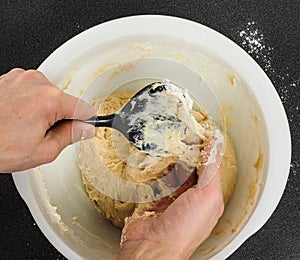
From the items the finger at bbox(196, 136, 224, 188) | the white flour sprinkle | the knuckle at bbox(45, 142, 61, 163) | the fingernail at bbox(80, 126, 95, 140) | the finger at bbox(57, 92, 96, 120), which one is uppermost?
the white flour sprinkle

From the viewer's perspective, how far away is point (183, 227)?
2.96ft

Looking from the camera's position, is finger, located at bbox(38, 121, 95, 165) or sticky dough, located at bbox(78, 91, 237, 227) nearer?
finger, located at bbox(38, 121, 95, 165)

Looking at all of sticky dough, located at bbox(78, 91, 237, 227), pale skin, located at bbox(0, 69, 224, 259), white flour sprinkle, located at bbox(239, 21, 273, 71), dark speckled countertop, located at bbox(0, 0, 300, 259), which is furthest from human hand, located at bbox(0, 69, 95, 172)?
white flour sprinkle, located at bbox(239, 21, 273, 71)

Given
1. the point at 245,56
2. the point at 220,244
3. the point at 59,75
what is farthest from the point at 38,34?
the point at 220,244

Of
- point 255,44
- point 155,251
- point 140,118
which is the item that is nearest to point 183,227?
point 155,251

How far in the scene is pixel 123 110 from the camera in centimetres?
98

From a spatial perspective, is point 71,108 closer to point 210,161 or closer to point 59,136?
point 59,136

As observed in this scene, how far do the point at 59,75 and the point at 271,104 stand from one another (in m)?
0.40

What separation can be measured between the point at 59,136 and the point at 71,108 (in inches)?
2.2

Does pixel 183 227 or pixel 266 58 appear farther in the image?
pixel 266 58

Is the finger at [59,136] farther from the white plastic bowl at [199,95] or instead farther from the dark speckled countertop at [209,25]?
the dark speckled countertop at [209,25]

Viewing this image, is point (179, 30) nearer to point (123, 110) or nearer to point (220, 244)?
point (123, 110)

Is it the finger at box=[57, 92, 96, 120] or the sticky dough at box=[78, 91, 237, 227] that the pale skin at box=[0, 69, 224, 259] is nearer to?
the finger at box=[57, 92, 96, 120]

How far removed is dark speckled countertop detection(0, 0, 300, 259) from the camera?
1.12 meters
